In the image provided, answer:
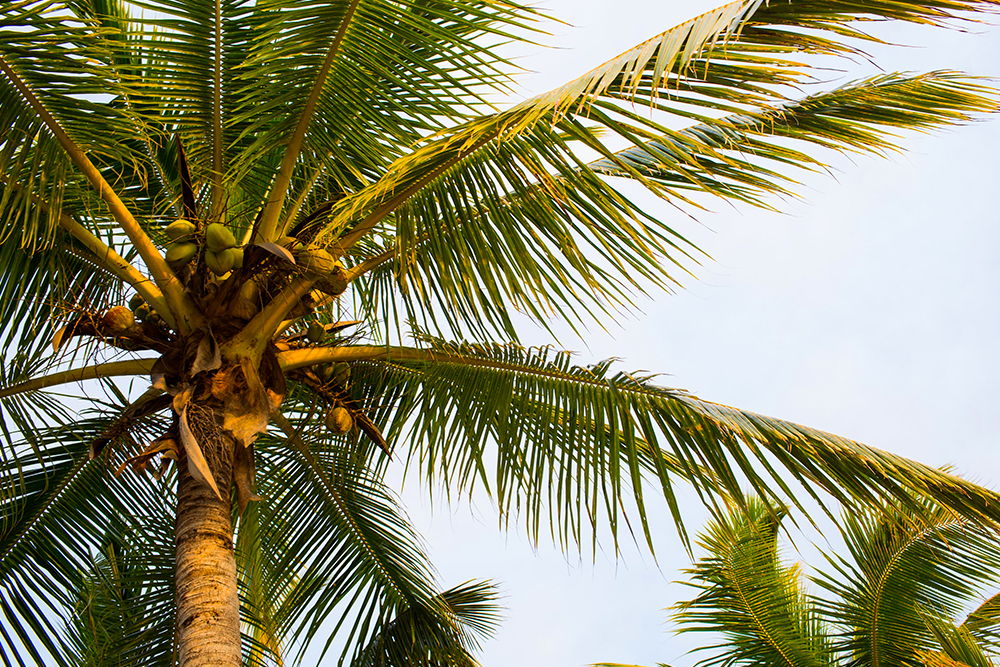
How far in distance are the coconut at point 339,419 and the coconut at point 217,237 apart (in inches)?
42.6

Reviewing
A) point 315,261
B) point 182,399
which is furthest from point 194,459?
point 315,261

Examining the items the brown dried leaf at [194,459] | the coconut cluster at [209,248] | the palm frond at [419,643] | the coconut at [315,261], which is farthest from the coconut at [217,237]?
the palm frond at [419,643]

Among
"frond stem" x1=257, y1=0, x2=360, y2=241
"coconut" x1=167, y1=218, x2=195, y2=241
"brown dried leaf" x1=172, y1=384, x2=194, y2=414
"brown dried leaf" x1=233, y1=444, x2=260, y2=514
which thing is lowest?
"brown dried leaf" x1=233, y1=444, x2=260, y2=514

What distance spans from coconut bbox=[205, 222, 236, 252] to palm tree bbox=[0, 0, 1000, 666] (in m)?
0.02

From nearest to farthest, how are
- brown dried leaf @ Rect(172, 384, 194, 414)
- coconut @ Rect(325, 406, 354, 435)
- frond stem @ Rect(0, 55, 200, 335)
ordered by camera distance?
1. brown dried leaf @ Rect(172, 384, 194, 414)
2. frond stem @ Rect(0, 55, 200, 335)
3. coconut @ Rect(325, 406, 354, 435)

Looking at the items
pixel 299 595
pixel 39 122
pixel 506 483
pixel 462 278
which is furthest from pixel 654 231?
pixel 299 595

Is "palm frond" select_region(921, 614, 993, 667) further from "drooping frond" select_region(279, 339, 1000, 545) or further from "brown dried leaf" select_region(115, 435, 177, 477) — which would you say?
"brown dried leaf" select_region(115, 435, 177, 477)

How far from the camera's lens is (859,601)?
7211 mm

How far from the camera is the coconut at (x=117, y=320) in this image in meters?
4.00

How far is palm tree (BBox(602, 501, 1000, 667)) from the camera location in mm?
6496

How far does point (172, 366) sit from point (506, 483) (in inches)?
63.2

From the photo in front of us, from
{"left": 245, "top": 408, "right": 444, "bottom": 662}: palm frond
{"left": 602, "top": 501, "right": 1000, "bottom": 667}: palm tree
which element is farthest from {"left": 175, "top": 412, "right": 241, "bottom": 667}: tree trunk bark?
{"left": 602, "top": 501, "right": 1000, "bottom": 667}: palm tree

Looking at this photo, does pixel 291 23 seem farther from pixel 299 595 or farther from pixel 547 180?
pixel 299 595

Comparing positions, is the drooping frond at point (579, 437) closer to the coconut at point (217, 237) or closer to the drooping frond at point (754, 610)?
the coconut at point (217, 237)
